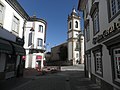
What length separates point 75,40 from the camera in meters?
45.7

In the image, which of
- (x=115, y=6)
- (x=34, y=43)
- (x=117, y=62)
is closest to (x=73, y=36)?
(x=34, y=43)

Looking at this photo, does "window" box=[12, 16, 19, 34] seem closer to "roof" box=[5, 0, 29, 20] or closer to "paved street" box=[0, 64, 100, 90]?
"roof" box=[5, 0, 29, 20]

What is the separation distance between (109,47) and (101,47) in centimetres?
146

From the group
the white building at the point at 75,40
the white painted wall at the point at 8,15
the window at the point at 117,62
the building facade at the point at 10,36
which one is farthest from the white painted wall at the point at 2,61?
the white building at the point at 75,40

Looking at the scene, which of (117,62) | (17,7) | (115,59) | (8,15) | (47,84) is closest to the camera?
(117,62)

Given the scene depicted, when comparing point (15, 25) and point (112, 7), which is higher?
point (15, 25)

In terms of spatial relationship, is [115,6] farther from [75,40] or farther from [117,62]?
[75,40]

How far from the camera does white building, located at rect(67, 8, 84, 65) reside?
4413 centimetres

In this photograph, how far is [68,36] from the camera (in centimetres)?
4809

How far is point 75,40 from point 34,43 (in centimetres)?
2239

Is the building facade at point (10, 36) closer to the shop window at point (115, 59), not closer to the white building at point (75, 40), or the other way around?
the shop window at point (115, 59)

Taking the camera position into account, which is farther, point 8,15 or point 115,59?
point 8,15

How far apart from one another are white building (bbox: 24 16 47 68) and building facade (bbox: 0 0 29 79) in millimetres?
9953

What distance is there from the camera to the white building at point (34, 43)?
2616cm
